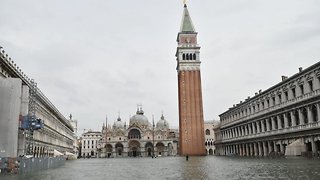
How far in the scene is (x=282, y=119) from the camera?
53719 mm

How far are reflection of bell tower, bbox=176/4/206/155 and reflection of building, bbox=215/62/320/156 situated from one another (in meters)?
18.8

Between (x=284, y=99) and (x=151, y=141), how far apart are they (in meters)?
88.1

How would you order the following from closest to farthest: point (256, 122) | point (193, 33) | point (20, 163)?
point (20, 163) → point (256, 122) → point (193, 33)

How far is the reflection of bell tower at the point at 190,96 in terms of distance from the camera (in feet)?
319

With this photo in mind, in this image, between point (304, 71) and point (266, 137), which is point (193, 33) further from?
point (304, 71)

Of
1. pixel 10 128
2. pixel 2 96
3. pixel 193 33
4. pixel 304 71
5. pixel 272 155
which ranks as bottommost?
pixel 272 155

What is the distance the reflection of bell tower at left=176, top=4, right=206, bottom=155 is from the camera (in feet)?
319

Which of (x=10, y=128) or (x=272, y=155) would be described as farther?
(x=272, y=155)

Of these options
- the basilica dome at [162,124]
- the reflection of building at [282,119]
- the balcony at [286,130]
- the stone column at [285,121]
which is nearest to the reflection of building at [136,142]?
the basilica dome at [162,124]

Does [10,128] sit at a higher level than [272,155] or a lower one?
higher

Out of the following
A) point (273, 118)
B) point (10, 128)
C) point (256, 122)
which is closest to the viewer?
point (10, 128)

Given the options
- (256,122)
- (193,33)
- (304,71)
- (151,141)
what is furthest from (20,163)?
(151,141)

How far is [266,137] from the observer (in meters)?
59.0

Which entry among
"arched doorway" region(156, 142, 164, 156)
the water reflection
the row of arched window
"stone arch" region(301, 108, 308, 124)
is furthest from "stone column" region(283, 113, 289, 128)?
"arched doorway" region(156, 142, 164, 156)
